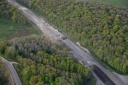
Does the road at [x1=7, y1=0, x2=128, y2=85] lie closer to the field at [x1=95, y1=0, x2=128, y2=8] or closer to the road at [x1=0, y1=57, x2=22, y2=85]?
the road at [x1=0, y1=57, x2=22, y2=85]

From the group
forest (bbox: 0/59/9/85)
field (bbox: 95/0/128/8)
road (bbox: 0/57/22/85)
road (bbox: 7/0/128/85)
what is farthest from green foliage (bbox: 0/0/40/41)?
field (bbox: 95/0/128/8)

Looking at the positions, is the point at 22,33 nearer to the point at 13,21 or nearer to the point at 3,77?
the point at 13,21

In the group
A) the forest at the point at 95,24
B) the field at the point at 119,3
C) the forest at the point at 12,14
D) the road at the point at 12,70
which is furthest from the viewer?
the field at the point at 119,3

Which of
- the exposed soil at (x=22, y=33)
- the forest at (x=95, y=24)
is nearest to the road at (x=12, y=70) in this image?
the exposed soil at (x=22, y=33)

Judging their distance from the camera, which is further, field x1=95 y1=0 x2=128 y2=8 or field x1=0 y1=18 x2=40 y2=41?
field x1=95 y1=0 x2=128 y2=8

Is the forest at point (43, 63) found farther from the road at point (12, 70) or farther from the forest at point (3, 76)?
the forest at point (3, 76)

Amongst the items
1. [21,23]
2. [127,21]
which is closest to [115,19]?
[127,21]
